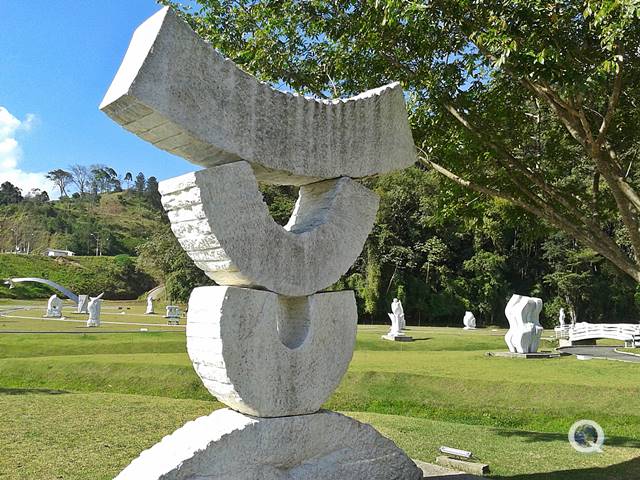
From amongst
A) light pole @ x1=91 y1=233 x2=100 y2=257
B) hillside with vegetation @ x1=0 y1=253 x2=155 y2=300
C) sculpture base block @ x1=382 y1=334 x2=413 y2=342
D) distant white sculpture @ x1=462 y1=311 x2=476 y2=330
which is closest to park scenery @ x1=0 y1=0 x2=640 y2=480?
sculpture base block @ x1=382 y1=334 x2=413 y2=342

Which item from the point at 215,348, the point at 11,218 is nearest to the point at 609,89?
the point at 215,348

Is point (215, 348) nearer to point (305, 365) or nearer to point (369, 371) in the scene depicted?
point (305, 365)

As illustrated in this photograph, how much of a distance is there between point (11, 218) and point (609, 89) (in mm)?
82809

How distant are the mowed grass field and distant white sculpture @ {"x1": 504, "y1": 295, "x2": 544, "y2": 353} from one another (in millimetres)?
1159

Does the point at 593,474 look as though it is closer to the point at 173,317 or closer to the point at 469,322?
the point at 173,317

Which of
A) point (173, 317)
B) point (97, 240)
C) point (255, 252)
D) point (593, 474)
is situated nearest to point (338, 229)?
point (255, 252)

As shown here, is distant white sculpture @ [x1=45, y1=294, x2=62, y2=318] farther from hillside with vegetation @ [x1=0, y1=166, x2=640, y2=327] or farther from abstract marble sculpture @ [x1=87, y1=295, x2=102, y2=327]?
hillside with vegetation @ [x1=0, y1=166, x2=640, y2=327]

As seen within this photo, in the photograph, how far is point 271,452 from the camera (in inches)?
165

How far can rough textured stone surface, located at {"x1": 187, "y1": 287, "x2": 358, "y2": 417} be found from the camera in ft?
13.1

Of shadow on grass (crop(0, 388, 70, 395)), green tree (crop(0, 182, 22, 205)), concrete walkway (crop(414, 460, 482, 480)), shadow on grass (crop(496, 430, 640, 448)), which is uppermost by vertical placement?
green tree (crop(0, 182, 22, 205))

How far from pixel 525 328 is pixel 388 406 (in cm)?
864

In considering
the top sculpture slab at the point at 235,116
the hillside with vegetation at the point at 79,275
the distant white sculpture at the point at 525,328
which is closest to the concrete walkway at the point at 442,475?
the top sculpture slab at the point at 235,116

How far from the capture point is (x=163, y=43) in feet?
12.0

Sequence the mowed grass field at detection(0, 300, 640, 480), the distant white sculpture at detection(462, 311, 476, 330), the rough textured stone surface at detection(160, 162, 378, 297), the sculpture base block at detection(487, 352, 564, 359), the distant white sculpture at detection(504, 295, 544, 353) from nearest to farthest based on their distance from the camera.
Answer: the rough textured stone surface at detection(160, 162, 378, 297), the mowed grass field at detection(0, 300, 640, 480), the sculpture base block at detection(487, 352, 564, 359), the distant white sculpture at detection(504, 295, 544, 353), the distant white sculpture at detection(462, 311, 476, 330)
